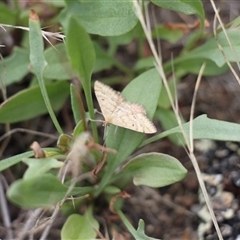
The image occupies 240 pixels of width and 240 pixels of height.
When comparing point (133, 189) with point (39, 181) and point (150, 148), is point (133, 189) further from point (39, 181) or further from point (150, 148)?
point (39, 181)

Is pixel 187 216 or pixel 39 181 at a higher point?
pixel 39 181

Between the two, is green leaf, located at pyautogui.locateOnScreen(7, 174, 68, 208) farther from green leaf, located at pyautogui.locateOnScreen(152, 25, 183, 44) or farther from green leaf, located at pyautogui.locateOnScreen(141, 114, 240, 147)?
green leaf, located at pyautogui.locateOnScreen(152, 25, 183, 44)

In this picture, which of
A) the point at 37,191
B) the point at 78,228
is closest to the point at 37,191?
the point at 37,191

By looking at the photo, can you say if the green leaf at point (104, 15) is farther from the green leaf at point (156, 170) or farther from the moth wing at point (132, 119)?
the green leaf at point (156, 170)

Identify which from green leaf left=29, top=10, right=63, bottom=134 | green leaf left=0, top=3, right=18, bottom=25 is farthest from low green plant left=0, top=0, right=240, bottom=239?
green leaf left=0, top=3, right=18, bottom=25

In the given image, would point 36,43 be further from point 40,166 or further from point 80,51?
point 40,166

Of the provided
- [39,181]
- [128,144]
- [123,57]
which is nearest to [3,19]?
[123,57]

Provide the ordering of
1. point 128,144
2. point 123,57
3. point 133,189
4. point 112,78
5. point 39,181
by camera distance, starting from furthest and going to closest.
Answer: point 123,57, point 112,78, point 133,189, point 128,144, point 39,181
